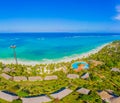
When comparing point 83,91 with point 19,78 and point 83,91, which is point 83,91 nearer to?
point 83,91

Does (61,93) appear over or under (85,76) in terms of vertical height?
under

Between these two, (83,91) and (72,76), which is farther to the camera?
(72,76)

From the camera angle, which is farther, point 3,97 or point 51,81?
point 51,81

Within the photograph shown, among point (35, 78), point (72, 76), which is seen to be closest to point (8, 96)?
point (35, 78)

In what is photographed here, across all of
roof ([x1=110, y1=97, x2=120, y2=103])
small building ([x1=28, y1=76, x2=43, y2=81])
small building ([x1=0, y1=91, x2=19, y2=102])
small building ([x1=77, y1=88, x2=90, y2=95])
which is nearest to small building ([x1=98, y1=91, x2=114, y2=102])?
roof ([x1=110, y1=97, x2=120, y2=103])

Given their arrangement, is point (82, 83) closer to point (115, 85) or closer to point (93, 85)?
point (93, 85)

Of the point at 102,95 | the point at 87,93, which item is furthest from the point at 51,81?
the point at 102,95

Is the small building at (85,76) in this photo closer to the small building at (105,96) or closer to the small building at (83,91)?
the small building at (83,91)

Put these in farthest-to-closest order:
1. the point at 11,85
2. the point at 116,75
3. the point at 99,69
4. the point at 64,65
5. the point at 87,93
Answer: the point at 64,65 < the point at 99,69 < the point at 116,75 < the point at 11,85 < the point at 87,93

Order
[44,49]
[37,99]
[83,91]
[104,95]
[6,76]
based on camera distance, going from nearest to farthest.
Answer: [37,99]
[104,95]
[83,91]
[6,76]
[44,49]
